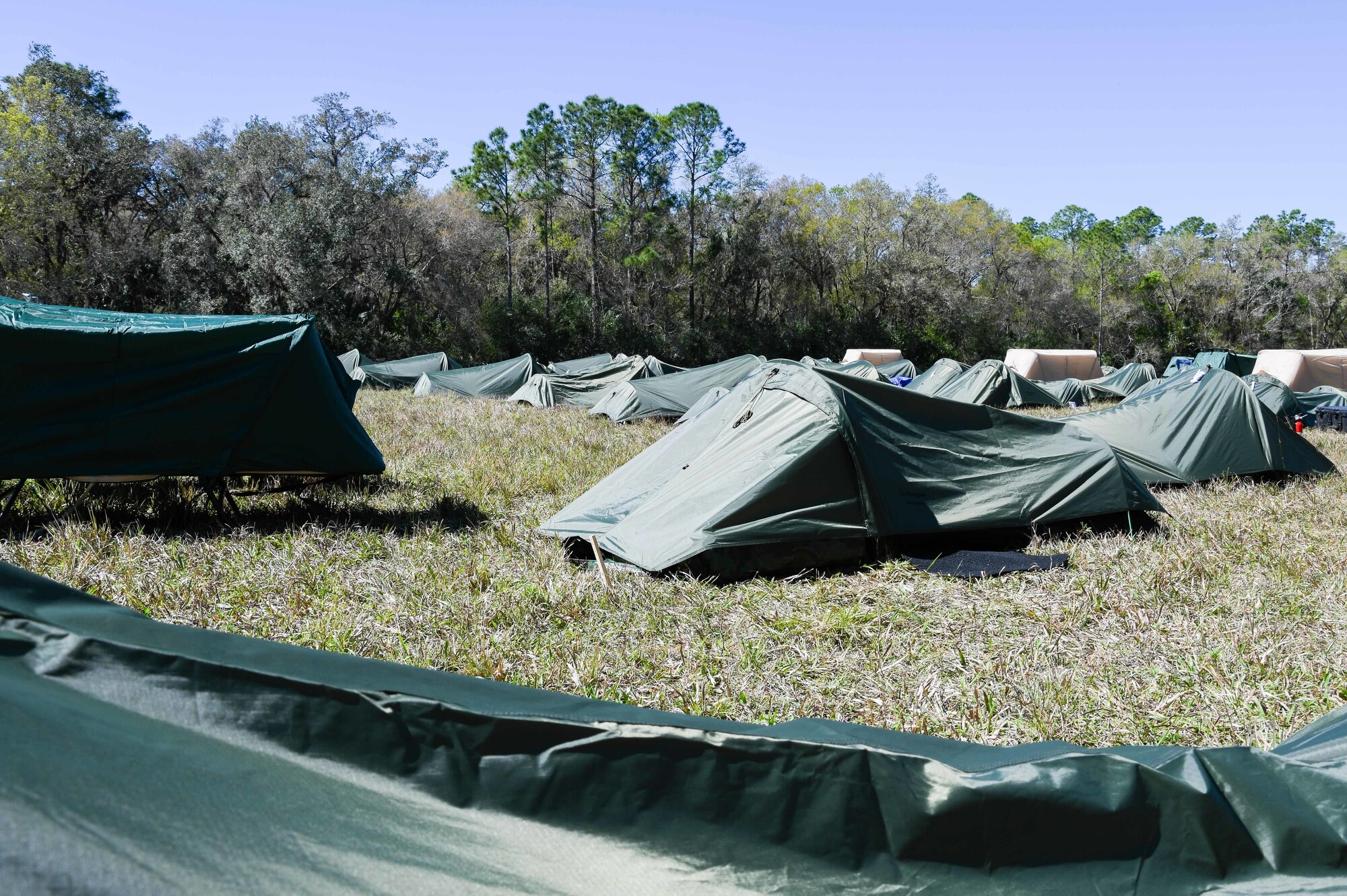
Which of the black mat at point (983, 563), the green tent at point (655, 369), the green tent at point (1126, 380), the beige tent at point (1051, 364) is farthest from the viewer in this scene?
the beige tent at point (1051, 364)

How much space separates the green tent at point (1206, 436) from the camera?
9693mm

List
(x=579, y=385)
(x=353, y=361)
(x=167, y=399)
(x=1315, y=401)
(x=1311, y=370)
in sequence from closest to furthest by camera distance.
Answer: (x=167, y=399) < (x=1315, y=401) < (x=579, y=385) < (x=1311, y=370) < (x=353, y=361)

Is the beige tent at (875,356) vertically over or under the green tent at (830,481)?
over

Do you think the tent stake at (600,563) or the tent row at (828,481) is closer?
the tent stake at (600,563)

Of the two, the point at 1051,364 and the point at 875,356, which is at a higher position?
the point at 875,356

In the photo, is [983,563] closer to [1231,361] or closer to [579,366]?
[579,366]

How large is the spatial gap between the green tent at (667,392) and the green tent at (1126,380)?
43.7ft

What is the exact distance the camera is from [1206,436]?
990 cm

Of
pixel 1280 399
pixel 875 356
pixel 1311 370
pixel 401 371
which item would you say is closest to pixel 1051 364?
pixel 875 356

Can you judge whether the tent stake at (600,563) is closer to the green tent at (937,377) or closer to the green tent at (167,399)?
the green tent at (167,399)

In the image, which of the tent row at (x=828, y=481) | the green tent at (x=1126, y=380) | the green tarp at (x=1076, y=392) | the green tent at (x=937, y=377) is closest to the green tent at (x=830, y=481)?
the tent row at (x=828, y=481)

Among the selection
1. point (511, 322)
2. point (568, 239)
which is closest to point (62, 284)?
point (511, 322)

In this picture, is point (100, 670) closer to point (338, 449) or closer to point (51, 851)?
point (51, 851)

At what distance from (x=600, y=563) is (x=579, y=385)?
1533cm
